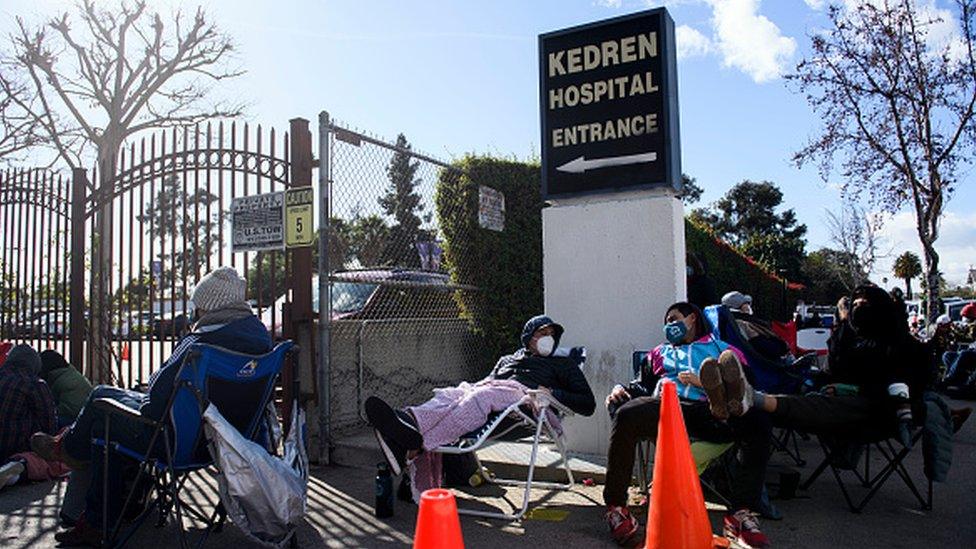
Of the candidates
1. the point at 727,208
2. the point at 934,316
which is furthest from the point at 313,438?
the point at 727,208

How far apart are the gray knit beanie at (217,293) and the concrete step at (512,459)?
6.53 ft

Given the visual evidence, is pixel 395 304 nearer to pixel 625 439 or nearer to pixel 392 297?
pixel 392 297

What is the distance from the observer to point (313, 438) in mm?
5688

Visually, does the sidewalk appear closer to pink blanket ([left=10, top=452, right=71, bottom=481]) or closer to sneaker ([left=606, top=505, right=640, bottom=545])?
sneaker ([left=606, top=505, right=640, bottom=545])

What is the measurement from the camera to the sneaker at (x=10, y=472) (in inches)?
196

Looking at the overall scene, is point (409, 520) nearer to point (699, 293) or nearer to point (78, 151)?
point (699, 293)

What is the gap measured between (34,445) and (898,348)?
4.96 meters

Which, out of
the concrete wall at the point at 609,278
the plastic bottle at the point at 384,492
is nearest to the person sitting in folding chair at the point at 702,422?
the concrete wall at the point at 609,278

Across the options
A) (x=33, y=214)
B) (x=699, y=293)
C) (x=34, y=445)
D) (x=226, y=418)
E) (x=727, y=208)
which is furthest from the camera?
(x=727, y=208)

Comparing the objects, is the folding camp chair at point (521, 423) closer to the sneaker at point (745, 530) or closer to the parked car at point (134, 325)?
the sneaker at point (745, 530)

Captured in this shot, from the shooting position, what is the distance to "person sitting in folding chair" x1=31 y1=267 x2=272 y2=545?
357cm

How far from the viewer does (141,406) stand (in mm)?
3541

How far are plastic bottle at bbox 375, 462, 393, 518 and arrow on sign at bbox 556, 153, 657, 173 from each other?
294cm

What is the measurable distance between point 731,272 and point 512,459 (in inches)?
392
